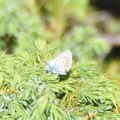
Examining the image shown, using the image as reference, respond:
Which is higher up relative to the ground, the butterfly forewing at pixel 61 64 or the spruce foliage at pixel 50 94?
the butterfly forewing at pixel 61 64

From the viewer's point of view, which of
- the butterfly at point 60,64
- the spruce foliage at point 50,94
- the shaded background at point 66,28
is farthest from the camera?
the shaded background at point 66,28

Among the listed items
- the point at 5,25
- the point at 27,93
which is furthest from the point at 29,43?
the point at 27,93

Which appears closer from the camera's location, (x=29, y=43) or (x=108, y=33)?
(x=29, y=43)

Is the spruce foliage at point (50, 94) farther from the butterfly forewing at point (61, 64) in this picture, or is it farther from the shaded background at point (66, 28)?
the shaded background at point (66, 28)

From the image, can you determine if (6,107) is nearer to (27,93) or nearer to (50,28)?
(27,93)

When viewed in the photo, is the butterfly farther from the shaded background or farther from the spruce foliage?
the shaded background

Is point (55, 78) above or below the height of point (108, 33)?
below

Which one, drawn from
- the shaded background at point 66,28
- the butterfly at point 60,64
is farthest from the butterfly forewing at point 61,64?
the shaded background at point 66,28

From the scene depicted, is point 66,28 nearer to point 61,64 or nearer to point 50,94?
point 61,64

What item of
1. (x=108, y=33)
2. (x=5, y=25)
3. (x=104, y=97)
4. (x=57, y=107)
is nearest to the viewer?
(x=57, y=107)
